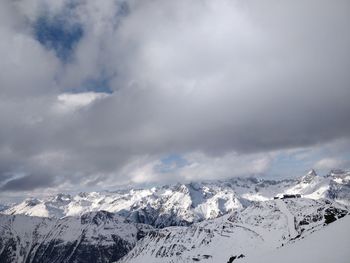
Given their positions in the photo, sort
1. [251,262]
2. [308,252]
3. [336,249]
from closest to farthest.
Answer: [336,249] < [308,252] < [251,262]

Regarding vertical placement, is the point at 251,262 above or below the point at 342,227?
below

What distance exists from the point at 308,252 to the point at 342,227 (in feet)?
21.2

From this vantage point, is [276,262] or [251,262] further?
[251,262]

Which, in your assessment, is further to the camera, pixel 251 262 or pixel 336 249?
pixel 251 262

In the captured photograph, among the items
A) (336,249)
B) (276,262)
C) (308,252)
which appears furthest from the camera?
(276,262)

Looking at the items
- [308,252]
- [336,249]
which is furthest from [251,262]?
[336,249]

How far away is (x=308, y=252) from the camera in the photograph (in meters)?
39.5

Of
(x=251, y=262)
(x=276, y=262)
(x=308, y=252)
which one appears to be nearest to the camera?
(x=308, y=252)

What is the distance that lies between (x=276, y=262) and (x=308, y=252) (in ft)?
13.9

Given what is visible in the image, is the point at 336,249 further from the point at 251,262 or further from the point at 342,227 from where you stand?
the point at 251,262

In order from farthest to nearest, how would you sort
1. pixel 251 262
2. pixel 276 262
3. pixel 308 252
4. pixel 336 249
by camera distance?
pixel 251 262, pixel 276 262, pixel 308 252, pixel 336 249

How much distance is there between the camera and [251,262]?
5238 cm

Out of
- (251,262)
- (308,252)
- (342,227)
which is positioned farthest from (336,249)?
(251,262)

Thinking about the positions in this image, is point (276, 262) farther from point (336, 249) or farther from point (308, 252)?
point (336, 249)
